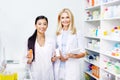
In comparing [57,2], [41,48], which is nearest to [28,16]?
[57,2]

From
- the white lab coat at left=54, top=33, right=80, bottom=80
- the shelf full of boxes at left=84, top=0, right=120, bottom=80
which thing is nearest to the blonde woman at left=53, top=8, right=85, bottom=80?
the white lab coat at left=54, top=33, right=80, bottom=80

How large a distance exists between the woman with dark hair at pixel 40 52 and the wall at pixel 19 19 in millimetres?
994

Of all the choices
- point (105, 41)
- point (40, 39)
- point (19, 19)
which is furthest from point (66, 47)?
point (19, 19)

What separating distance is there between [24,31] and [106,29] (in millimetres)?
1465

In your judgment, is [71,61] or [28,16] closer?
[71,61]

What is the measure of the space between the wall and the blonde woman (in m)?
0.92

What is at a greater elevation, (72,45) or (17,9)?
(17,9)

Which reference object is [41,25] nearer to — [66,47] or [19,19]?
[66,47]

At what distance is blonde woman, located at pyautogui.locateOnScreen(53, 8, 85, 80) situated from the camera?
271 cm

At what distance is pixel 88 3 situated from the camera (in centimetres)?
399

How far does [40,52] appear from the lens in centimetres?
259

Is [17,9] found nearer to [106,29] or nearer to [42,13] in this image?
[42,13]

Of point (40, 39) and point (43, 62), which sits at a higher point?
point (40, 39)

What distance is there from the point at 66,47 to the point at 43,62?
353 millimetres
